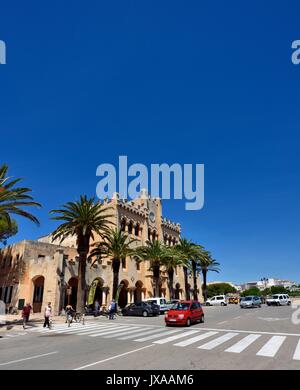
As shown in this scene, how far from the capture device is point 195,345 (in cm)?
1284

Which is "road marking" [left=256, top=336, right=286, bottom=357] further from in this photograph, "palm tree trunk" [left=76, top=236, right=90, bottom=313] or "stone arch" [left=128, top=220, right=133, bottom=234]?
"stone arch" [left=128, top=220, right=133, bottom=234]

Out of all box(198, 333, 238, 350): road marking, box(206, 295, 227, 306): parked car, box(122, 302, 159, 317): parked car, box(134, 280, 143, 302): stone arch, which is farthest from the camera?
box(206, 295, 227, 306): parked car

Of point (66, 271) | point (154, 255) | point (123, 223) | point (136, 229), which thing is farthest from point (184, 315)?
point (136, 229)

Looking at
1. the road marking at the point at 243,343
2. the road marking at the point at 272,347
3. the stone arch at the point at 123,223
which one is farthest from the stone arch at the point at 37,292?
the road marking at the point at 272,347

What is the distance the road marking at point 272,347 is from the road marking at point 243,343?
66 cm

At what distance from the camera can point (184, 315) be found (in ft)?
67.7

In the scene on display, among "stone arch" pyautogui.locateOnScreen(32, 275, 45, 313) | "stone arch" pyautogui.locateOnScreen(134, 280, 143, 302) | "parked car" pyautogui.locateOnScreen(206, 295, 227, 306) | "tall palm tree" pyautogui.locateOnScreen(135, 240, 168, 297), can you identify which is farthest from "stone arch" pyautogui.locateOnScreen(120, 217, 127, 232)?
"parked car" pyautogui.locateOnScreen(206, 295, 227, 306)

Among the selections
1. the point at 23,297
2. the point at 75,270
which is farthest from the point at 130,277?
the point at 23,297

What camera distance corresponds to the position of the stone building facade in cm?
3266

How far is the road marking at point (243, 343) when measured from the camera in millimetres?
11570

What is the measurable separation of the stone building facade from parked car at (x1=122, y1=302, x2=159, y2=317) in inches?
230
